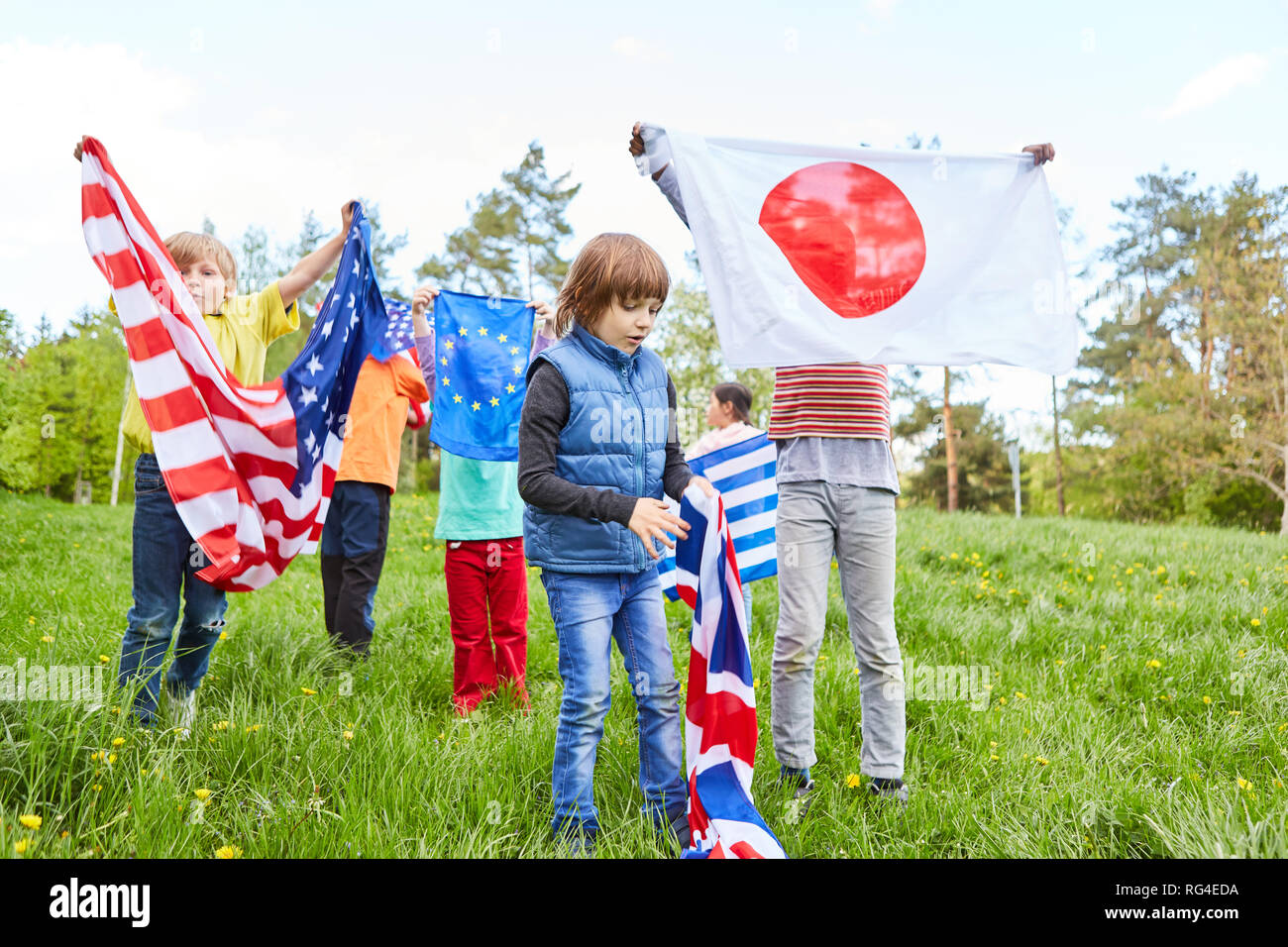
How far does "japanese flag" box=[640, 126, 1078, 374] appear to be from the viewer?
9.29ft

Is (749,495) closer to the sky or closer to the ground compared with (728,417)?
closer to the ground

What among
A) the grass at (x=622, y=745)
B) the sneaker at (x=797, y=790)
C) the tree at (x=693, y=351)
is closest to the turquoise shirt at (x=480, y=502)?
the grass at (x=622, y=745)

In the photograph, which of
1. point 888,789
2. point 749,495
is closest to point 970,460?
point 749,495

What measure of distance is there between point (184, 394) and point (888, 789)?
9.40ft

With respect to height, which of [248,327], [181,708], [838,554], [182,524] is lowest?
[181,708]

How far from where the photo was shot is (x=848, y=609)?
116 inches

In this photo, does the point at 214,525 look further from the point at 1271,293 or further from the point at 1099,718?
the point at 1271,293

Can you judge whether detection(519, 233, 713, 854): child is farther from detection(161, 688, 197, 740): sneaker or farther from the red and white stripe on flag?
detection(161, 688, 197, 740): sneaker

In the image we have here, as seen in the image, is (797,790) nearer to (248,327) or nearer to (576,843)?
(576,843)

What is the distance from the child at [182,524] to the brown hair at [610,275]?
1106 millimetres

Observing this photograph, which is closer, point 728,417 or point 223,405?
point 223,405

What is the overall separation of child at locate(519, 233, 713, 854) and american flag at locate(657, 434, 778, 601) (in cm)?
142

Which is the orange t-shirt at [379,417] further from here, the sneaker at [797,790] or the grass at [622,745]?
the sneaker at [797,790]

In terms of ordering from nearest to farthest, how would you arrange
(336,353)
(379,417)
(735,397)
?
1. (336,353)
2. (379,417)
3. (735,397)
